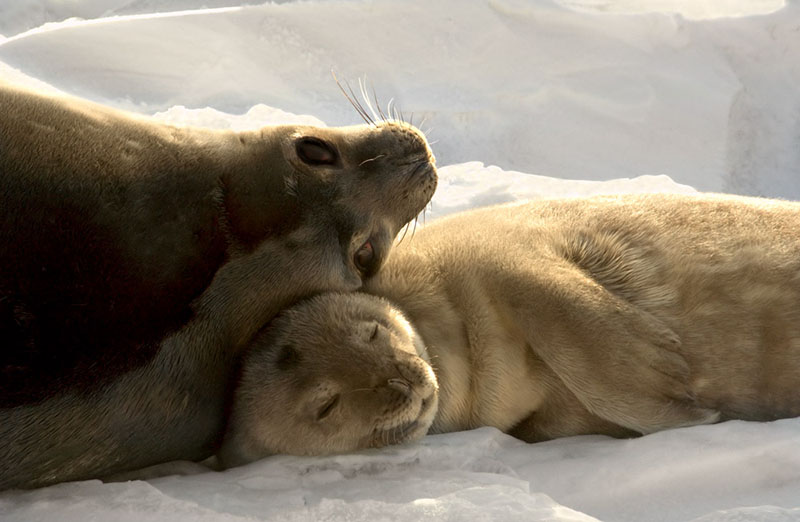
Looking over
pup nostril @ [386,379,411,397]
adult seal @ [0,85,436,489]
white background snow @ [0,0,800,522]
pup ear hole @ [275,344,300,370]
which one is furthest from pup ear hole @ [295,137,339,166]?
white background snow @ [0,0,800,522]

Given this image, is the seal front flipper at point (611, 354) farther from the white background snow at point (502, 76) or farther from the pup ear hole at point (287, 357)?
the white background snow at point (502, 76)

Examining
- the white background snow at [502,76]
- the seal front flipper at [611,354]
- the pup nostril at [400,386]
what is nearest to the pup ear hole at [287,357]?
the pup nostril at [400,386]

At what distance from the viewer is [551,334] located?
239 cm

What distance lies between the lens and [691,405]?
2.36 metres

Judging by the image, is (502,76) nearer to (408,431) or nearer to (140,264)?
(408,431)

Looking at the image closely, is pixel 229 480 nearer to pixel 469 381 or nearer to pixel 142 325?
pixel 142 325

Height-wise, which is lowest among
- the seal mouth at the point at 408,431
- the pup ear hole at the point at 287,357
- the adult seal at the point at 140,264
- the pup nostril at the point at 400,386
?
the seal mouth at the point at 408,431

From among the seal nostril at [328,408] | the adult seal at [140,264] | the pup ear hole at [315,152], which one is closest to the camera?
the adult seal at [140,264]

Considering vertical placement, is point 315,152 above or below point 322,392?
above

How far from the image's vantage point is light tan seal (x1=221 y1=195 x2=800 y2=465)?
229cm

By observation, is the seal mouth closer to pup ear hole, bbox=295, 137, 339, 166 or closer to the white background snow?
pup ear hole, bbox=295, 137, 339, 166

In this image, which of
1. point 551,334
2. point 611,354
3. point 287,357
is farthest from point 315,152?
point 611,354

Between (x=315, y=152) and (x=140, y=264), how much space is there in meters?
0.62

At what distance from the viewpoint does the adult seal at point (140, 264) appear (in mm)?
1938
